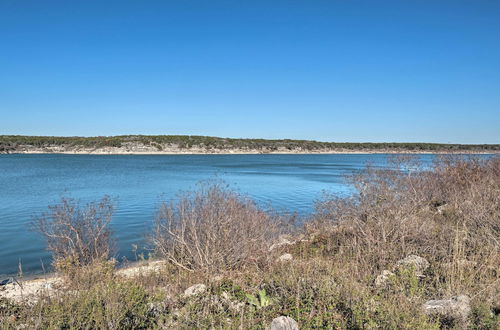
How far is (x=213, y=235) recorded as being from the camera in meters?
8.51

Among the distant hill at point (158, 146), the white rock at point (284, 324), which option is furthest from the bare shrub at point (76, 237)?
the distant hill at point (158, 146)

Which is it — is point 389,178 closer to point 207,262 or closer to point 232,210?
point 232,210

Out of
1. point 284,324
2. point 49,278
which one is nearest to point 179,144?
point 49,278

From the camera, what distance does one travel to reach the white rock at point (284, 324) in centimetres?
462

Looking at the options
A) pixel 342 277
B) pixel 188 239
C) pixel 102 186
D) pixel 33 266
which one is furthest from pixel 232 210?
pixel 102 186

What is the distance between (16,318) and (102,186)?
29703 millimetres

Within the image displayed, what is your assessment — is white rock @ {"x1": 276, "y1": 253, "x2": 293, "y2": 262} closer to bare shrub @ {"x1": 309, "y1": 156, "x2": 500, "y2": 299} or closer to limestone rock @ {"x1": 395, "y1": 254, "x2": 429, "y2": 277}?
bare shrub @ {"x1": 309, "y1": 156, "x2": 500, "y2": 299}

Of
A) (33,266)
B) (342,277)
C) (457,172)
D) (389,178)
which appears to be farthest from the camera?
(457,172)

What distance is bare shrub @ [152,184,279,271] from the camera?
28.2 ft

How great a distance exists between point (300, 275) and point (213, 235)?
2664 millimetres

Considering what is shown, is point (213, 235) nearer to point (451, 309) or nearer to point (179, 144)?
point (451, 309)

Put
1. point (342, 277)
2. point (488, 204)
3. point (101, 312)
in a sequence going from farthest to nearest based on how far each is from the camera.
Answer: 1. point (488, 204)
2. point (342, 277)
3. point (101, 312)

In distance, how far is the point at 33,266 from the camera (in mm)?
11656

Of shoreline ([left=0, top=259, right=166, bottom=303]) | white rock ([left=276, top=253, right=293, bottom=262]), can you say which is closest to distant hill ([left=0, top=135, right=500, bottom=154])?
white rock ([left=276, top=253, right=293, bottom=262])
